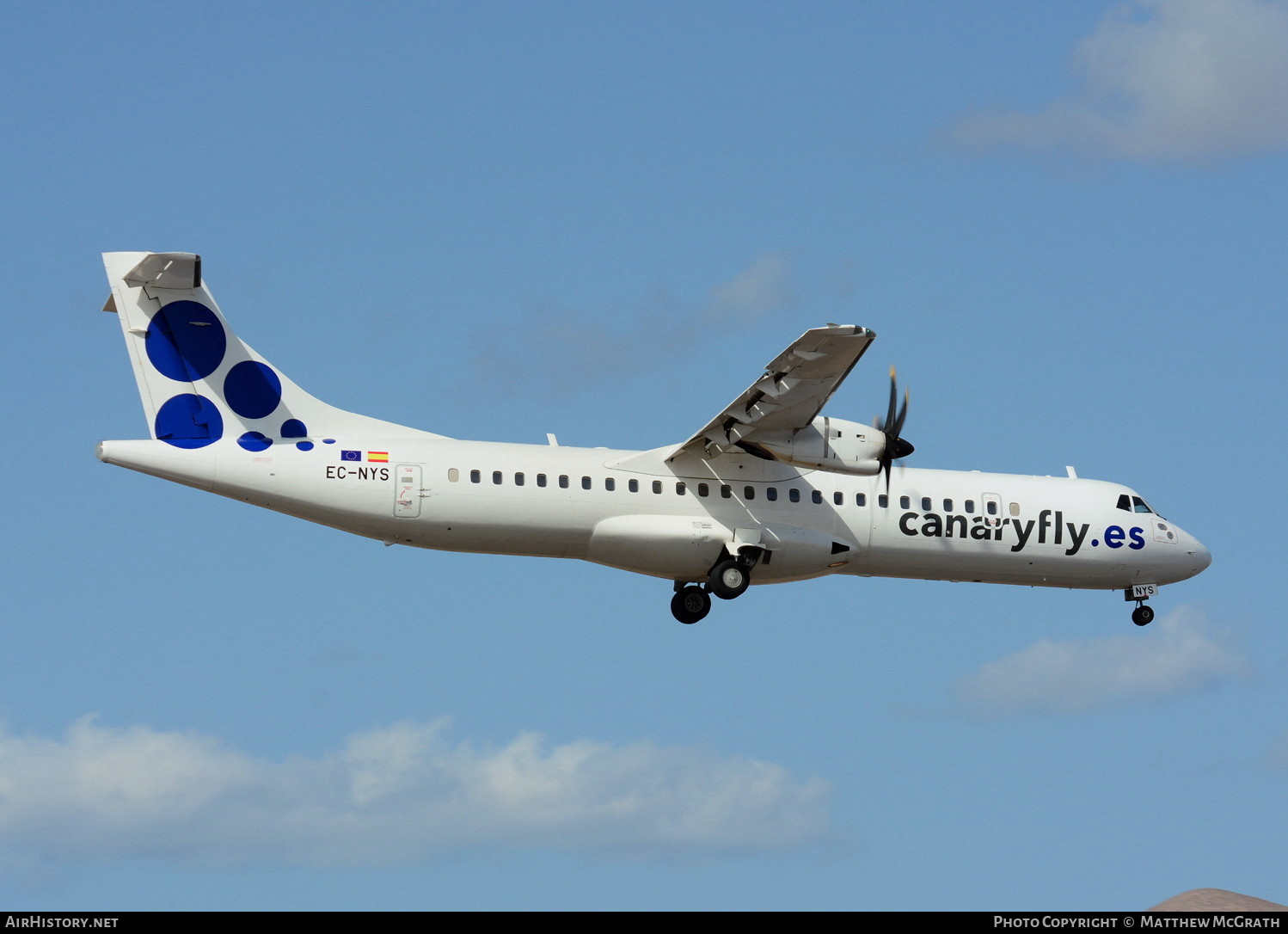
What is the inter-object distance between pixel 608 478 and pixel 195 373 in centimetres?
816

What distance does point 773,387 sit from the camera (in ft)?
99.4

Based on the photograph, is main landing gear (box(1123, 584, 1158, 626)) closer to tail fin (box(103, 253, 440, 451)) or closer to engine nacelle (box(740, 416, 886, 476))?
engine nacelle (box(740, 416, 886, 476))

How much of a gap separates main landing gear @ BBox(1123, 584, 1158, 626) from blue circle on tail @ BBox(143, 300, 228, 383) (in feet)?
67.5

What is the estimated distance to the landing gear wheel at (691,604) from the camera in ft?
110

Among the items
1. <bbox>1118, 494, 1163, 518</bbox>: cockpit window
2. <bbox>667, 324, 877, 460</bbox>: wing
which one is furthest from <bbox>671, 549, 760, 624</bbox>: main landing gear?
<bbox>1118, 494, 1163, 518</bbox>: cockpit window

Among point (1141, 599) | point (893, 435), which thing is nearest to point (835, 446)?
point (893, 435)

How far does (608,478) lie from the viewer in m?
31.8

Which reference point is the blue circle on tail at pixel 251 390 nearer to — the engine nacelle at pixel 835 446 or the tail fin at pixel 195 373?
the tail fin at pixel 195 373

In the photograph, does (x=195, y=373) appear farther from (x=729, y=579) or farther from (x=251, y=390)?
(x=729, y=579)
